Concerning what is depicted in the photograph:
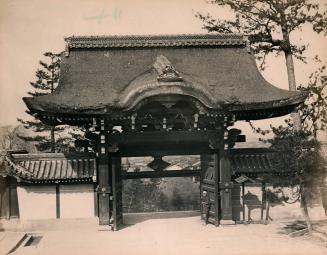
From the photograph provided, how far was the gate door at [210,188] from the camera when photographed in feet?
50.8

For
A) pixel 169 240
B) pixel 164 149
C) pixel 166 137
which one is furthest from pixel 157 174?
pixel 169 240

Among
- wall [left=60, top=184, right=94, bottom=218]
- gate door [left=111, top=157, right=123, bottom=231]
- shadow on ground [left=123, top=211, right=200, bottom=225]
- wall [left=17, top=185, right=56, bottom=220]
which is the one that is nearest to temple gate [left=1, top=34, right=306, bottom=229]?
gate door [left=111, top=157, right=123, bottom=231]

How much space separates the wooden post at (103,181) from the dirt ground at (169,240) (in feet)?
1.45

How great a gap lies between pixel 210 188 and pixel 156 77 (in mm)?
4322

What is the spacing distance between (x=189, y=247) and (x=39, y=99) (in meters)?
6.79

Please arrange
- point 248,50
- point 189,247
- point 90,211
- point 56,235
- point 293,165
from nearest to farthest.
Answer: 1. point 189,247
2. point 293,165
3. point 56,235
4. point 90,211
5. point 248,50

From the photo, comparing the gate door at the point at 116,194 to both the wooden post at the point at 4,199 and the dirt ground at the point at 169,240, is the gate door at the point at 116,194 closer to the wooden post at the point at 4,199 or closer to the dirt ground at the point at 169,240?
the dirt ground at the point at 169,240

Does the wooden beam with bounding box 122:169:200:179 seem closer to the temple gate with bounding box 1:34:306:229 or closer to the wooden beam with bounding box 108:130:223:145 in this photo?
the temple gate with bounding box 1:34:306:229

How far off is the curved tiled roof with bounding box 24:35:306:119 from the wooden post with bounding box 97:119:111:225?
1.27 m

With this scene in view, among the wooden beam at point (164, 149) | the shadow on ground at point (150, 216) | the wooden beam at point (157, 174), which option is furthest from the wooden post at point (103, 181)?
the wooden beam at point (157, 174)

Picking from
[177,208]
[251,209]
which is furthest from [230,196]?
[177,208]

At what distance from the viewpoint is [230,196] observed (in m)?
15.5

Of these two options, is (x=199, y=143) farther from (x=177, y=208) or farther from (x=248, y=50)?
(x=177, y=208)

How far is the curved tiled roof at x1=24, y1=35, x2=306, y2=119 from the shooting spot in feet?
46.9
